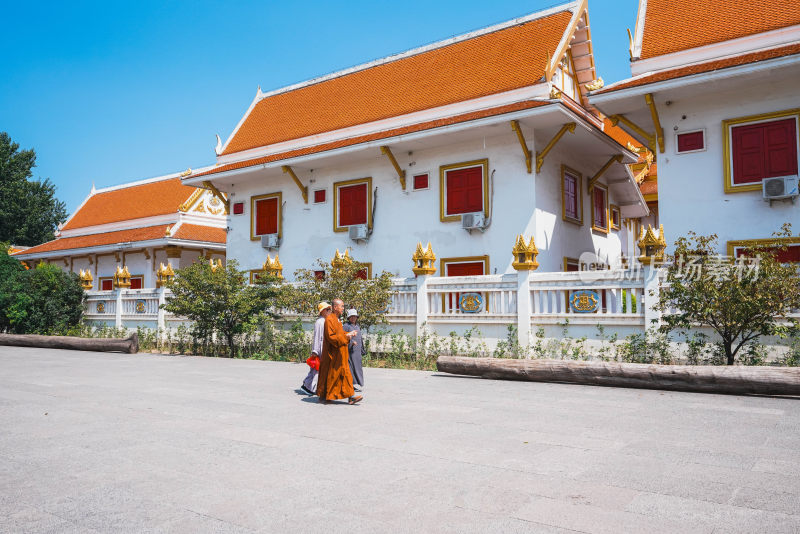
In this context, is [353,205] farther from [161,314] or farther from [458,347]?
[458,347]

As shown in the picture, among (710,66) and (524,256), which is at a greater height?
(710,66)

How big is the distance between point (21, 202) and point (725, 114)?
48.0 meters

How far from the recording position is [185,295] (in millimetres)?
16000

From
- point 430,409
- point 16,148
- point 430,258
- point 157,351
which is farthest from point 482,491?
point 16,148

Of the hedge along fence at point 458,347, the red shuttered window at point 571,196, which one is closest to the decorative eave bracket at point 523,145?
the red shuttered window at point 571,196

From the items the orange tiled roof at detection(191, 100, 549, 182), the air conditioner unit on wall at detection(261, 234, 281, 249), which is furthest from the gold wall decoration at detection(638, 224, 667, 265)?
the air conditioner unit on wall at detection(261, 234, 281, 249)

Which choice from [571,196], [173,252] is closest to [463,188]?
[571,196]

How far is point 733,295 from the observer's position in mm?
9781

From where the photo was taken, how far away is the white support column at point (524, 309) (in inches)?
487

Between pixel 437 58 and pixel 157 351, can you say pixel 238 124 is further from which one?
pixel 157 351

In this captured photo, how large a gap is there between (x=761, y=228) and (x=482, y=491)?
462 inches

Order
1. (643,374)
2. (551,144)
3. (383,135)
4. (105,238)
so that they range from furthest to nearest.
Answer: (105,238), (383,135), (551,144), (643,374)

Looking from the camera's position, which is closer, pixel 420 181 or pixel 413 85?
pixel 420 181

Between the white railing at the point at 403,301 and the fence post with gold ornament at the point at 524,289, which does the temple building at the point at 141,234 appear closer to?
the white railing at the point at 403,301
